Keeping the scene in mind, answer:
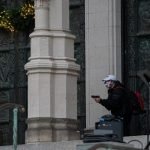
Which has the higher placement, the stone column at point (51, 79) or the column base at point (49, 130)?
the stone column at point (51, 79)

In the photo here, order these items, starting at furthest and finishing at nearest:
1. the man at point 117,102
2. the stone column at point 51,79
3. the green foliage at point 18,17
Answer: the green foliage at point 18,17 → the stone column at point 51,79 → the man at point 117,102

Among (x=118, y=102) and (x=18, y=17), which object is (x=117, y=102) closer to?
(x=118, y=102)

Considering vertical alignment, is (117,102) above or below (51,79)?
below

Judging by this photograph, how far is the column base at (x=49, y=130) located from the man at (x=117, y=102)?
2.71 feet

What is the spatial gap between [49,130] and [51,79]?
0.98m

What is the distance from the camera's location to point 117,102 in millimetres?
20859

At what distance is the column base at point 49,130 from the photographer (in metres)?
21.3

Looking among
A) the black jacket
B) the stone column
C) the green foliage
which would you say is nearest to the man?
the black jacket

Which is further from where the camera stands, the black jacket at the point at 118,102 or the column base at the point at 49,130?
the column base at the point at 49,130

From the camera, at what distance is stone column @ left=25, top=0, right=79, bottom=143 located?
843 inches

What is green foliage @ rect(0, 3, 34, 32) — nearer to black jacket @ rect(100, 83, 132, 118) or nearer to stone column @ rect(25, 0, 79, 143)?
stone column @ rect(25, 0, 79, 143)

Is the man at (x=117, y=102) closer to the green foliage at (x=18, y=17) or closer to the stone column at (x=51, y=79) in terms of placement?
the stone column at (x=51, y=79)

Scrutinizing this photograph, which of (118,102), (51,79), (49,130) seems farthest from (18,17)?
(118,102)

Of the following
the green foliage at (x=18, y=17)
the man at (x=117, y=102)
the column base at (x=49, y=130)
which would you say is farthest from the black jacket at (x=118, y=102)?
the green foliage at (x=18, y=17)
